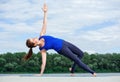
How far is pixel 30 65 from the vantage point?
16.8m

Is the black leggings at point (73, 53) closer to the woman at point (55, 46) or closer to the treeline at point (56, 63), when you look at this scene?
the woman at point (55, 46)

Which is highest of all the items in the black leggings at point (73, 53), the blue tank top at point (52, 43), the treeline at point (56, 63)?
the blue tank top at point (52, 43)

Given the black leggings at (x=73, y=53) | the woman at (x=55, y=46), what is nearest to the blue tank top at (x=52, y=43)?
the woman at (x=55, y=46)

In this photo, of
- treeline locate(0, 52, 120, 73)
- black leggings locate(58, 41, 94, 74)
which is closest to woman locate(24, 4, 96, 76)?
black leggings locate(58, 41, 94, 74)

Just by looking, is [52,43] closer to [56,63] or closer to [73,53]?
[73,53]

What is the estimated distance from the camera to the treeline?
16.1 m

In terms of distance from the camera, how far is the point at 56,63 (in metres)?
16.7

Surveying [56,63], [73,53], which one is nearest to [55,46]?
[73,53]

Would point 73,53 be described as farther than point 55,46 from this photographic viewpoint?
Yes

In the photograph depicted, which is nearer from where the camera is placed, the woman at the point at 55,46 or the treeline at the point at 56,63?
the woman at the point at 55,46

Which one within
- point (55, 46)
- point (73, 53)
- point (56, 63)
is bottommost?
point (56, 63)

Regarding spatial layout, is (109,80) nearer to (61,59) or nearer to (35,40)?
(35,40)

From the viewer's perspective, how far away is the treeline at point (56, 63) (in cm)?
1611

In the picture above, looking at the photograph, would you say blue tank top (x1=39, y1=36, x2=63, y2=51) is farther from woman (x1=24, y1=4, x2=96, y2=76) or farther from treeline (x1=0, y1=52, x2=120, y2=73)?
treeline (x1=0, y1=52, x2=120, y2=73)
